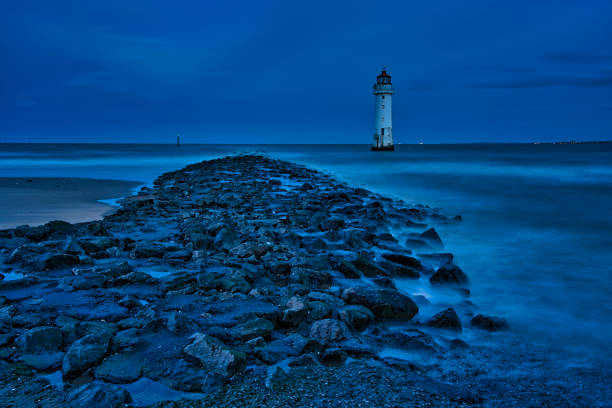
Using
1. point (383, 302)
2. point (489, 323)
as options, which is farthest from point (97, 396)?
point (489, 323)

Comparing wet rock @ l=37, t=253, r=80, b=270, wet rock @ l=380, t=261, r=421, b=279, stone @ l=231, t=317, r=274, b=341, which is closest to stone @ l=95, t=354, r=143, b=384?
stone @ l=231, t=317, r=274, b=341

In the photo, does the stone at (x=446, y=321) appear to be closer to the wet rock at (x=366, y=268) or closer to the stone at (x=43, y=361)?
the wet rock at (x=366, y=268)

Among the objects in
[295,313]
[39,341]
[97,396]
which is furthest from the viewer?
[295,313]

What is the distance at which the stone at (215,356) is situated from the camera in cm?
232

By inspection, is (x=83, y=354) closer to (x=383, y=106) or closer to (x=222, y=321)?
(x=222, y=321)

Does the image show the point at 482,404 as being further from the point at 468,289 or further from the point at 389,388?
the point at 468,289

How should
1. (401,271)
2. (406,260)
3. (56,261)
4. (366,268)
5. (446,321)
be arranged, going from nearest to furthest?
(446,321) < (56,261) < (366,268) < (401,271) < (406,260)

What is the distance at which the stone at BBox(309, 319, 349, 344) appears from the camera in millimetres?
2775

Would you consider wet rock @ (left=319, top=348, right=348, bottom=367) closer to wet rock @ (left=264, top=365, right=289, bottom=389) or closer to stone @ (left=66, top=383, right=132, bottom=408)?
wet rock @ (left=264, top=365, right=289, bottom=389)

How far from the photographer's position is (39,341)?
2.46 m

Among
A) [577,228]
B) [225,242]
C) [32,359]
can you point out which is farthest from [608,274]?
[32,359]

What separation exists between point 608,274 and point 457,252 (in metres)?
1.84

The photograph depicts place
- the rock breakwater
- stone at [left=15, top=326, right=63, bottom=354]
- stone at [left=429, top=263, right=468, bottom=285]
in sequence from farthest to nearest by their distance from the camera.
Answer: stone at [left=429, top=263, right=468, bottom=285], stone at [left=15, top=326, right=63, bottom=354], the rock breakwater

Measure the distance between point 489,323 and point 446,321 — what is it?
369 millimetres
